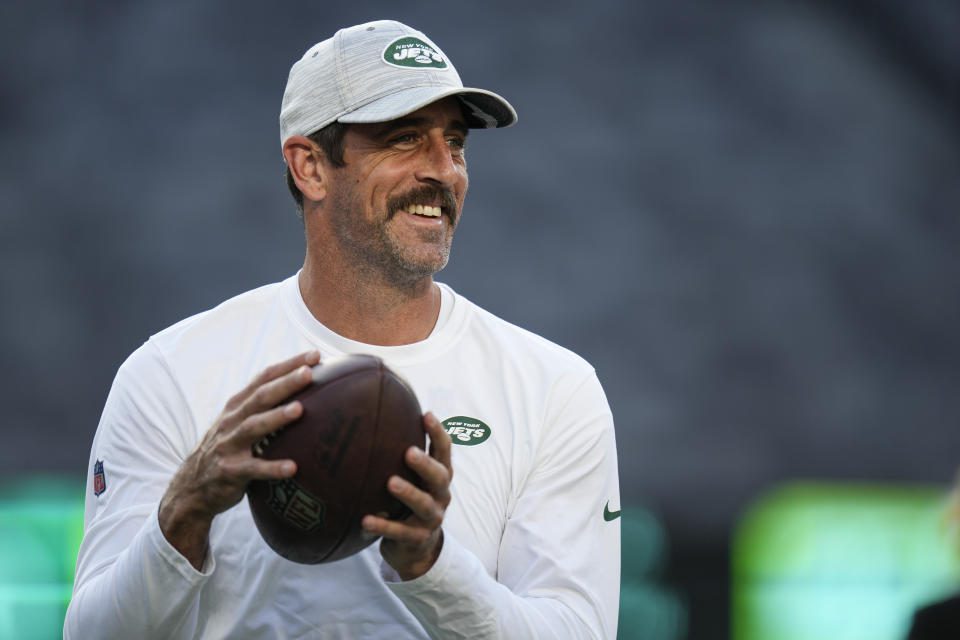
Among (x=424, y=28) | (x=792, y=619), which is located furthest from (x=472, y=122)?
(x=424, y=28)

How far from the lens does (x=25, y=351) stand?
18.2 feet

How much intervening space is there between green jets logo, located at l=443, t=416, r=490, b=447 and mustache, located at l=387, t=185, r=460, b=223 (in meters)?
0.35

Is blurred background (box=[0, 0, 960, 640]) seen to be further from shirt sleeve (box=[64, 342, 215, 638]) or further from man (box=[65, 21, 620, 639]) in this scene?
shirt sleeve (box=[64, 342, 215, 638])

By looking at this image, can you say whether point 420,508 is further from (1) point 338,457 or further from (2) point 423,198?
(2) point 423,198

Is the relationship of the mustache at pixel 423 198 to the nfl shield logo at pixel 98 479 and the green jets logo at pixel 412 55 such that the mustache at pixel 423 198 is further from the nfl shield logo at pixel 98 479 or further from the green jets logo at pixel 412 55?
the nfl shield logo at pixel 98 479

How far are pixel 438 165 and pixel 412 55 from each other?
202 millimetres

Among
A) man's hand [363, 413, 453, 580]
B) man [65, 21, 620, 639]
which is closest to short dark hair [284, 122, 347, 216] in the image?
man [65, 21, 620, 639]

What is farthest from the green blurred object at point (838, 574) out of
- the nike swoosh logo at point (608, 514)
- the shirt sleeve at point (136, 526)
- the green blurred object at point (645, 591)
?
the shirt sleeve at point (136, 526)

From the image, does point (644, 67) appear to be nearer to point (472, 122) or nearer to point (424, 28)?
point (424, 28)

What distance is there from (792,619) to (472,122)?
322cm

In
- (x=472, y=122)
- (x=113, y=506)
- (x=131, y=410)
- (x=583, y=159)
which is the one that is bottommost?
(x=113, y=506)

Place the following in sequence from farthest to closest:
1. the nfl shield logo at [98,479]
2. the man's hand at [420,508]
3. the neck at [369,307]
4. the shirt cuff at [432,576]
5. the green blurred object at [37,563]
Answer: the green blurred object at [37,563]
the neck at [369,307]
the nfl shield logo at [98,479]
the shirt cuff at [432,576]
the man's hand at [420,508]

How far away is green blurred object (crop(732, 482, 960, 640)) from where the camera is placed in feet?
16.7

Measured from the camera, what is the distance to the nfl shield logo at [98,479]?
224cm
